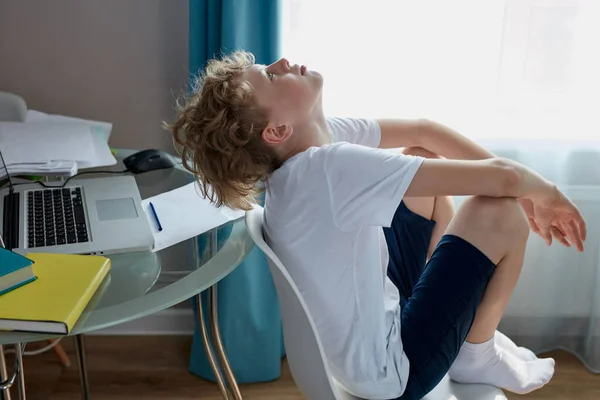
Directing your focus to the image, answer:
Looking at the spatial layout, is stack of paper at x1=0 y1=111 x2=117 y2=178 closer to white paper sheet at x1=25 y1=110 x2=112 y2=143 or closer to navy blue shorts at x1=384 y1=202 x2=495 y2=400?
white paper sheet at x1=25 y1=110 x2=112 y2=143

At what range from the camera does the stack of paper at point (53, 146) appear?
154cm

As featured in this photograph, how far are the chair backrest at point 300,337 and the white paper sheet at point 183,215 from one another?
124 mm

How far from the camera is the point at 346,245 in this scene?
1277 millimetres

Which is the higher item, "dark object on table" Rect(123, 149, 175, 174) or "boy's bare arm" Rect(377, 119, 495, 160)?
"boy's bare arm" Rect(377, 119, 495, 160)

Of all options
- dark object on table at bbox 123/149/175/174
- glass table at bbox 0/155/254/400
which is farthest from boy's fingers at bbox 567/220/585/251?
dark object on table at bbox 123/149/175/174

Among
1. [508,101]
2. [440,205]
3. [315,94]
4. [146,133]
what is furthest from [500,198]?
[146,133]

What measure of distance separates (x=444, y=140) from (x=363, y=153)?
1.27 feet

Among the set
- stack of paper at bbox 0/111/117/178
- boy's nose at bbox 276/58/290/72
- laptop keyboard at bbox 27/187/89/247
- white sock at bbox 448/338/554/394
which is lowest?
white sock at bbox 448/338/554/394

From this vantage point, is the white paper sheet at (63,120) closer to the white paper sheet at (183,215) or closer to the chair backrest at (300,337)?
the white paper sheet at (183,215)

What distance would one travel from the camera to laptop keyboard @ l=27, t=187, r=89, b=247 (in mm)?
1322

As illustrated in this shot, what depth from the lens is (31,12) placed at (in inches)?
80.8

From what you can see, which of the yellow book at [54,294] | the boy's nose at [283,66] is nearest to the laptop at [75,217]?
the yellow book at [54,294]

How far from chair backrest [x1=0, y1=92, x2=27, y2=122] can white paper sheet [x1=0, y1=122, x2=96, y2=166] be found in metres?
0.11

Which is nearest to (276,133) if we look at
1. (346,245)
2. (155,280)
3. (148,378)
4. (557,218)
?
(346,245)
